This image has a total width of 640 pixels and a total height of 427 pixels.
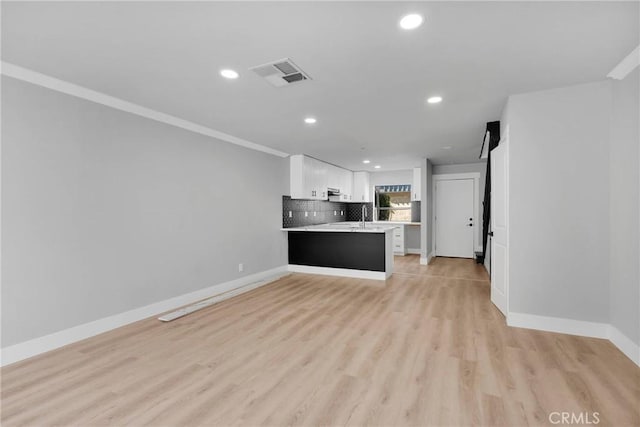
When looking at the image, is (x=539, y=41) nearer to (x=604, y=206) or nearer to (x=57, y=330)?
(x=604, y=206)

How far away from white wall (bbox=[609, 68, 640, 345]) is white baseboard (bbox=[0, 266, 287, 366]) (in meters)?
4.29

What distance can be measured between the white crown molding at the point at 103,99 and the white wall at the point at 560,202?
12.5ft

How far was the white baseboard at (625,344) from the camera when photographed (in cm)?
230

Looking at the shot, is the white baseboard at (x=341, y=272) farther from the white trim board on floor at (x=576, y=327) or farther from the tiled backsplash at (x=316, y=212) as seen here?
the white trim board on floor at (x=576, y=327)

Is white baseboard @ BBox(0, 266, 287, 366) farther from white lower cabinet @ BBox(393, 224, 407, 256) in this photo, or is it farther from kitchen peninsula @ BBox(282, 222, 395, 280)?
white lower cabinet @ BBox(393, 224, 407, 256)

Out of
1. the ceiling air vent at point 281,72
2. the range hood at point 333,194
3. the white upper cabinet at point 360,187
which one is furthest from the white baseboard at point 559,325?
the white upper cabinet at point 360,187

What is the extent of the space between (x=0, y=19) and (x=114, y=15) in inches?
29.8

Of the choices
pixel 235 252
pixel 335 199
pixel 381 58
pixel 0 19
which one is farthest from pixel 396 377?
pixel 335 199

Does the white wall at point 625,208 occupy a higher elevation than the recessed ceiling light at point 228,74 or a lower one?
lower

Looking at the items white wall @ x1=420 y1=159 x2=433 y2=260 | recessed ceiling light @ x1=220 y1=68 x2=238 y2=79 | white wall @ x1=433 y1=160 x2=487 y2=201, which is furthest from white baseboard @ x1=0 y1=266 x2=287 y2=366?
white wall @ x1=433 y1=160 x2=487 y2=201

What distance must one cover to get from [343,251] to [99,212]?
3.79 m

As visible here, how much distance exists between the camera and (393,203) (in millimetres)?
8992

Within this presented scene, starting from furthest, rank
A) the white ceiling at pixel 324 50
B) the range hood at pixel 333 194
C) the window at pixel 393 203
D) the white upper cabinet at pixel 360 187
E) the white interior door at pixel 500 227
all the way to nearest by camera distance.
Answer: the window at pixel 393 203 < the white upper cabinet at pixel 360 187 < the range hood at pixel 333 194 < the white interior door at pixel 500 227 < the white ceiling at pixel 324 50

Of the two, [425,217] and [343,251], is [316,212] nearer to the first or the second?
[343,251]
